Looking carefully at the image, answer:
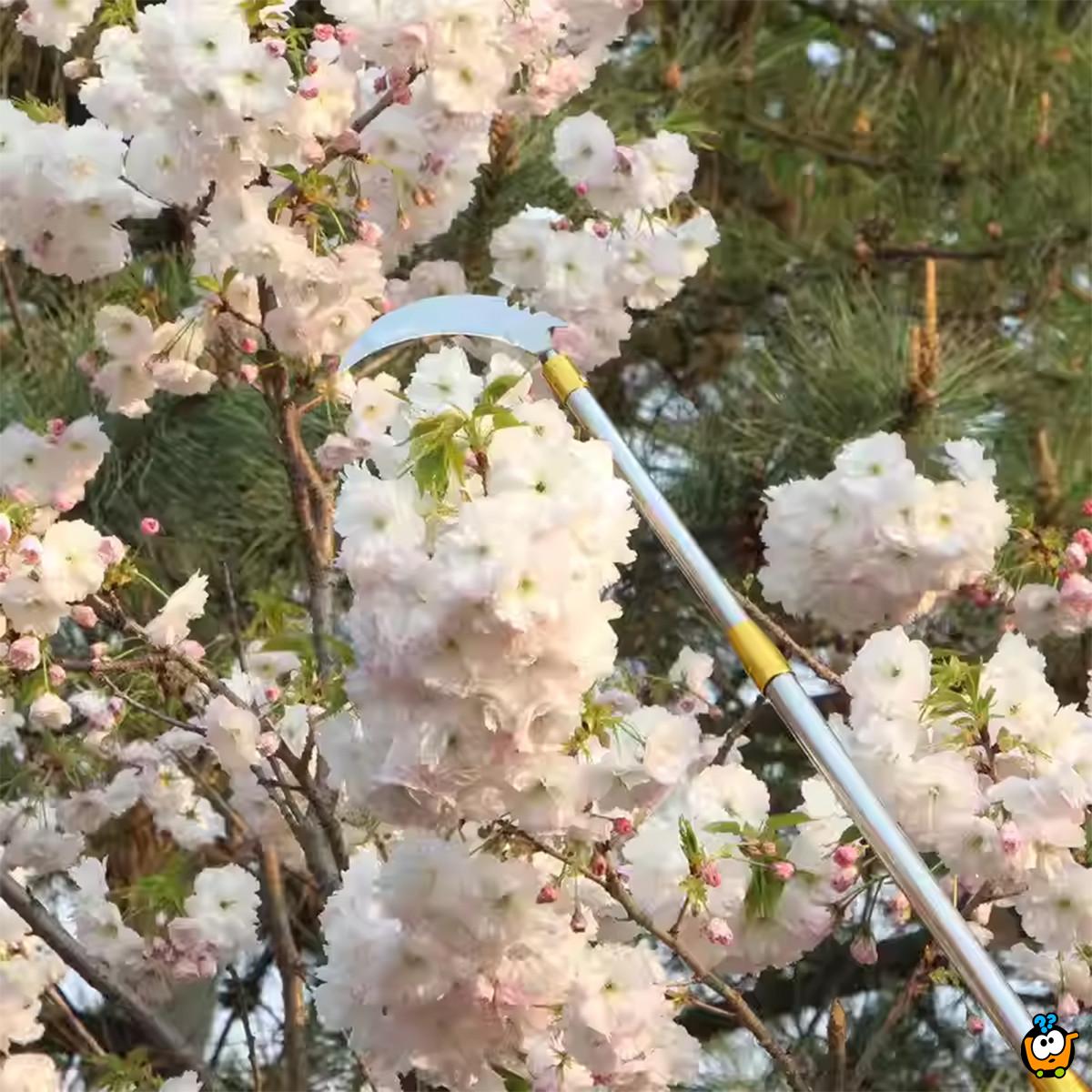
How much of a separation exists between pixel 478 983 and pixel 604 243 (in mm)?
834

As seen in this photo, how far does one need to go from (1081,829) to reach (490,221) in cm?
119

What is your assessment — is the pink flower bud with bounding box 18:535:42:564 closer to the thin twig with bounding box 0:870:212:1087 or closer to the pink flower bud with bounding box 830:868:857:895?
the thin twig with bounding box 0:870:212:1087

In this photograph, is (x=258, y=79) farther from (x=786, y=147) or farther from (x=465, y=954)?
(x=786, y=147)

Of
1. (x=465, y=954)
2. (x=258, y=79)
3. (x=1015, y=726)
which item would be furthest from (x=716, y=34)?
(x=465, y=954)

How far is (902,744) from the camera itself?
1.16 metres

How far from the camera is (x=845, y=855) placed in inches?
44.3

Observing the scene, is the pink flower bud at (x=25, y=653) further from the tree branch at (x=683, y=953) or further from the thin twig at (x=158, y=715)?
the tree branch at (x=683, y=953)

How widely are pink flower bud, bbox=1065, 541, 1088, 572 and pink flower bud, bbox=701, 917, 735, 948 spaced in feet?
1.50

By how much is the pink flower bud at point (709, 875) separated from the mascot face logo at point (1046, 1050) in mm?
234

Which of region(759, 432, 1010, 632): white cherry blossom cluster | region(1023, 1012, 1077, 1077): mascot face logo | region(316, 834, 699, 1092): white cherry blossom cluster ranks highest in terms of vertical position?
region(759, 432, 1010, 632): white cherry blossom cluster

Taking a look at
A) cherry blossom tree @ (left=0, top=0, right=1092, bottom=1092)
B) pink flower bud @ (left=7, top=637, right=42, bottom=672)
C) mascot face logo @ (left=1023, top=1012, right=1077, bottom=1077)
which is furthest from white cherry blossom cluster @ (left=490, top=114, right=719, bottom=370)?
mascot face logo @ (left=1023, top=1012, right=1077, bottom=1077)

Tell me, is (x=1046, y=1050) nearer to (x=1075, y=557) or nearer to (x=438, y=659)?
(x=438, y=659)

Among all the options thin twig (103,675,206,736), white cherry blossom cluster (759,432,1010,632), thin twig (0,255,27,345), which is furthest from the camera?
thin twig (0,255,27,345)

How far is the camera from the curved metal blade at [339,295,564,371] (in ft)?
3.65
